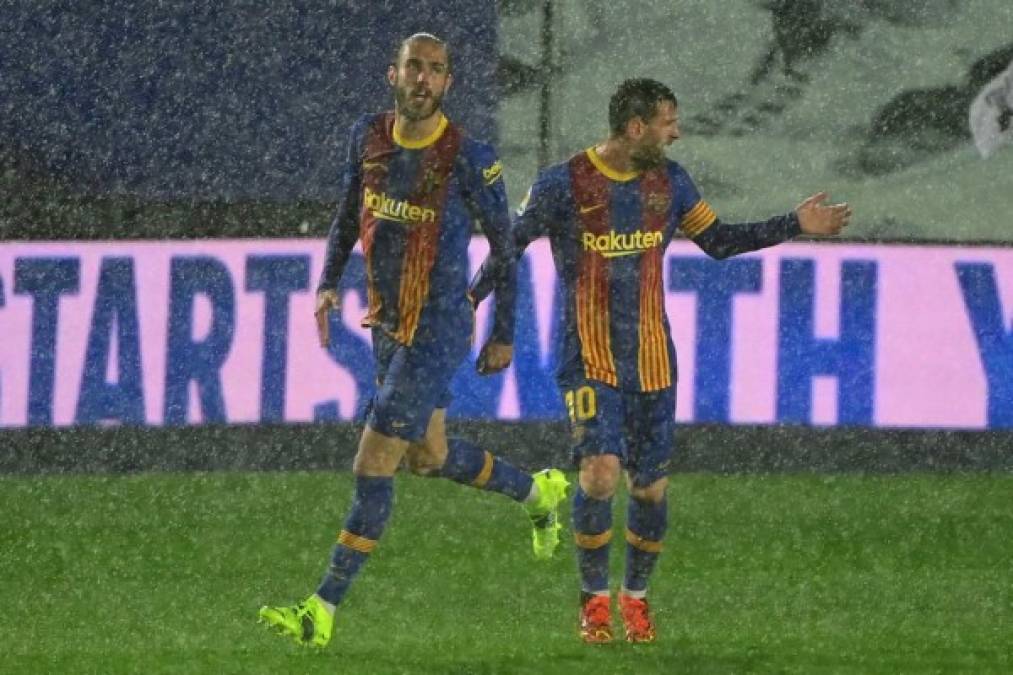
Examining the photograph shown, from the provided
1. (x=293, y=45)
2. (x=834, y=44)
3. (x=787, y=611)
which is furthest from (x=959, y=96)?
(x=787, y=611)

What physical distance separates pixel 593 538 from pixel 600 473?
234 mm

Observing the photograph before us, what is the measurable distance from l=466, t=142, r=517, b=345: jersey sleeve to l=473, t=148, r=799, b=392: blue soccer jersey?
99 millimetres

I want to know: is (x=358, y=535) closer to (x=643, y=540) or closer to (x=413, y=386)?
(x=413, y=386)

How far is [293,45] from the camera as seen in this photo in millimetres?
11633

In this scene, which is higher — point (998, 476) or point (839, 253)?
point (839, 253)

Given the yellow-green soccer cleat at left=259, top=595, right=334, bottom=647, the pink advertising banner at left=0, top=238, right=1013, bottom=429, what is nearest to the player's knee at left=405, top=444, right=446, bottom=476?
the yellow-green soccer cleat at left=259, top=595, right=334, bottom=647

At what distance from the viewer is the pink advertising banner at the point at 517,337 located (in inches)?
436

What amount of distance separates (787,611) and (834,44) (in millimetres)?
3988

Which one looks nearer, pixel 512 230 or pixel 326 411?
pixel 512 230

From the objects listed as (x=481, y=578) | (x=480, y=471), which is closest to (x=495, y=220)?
(x=480, y=471)

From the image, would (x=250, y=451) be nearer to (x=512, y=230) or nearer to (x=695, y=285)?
(x=695, y=285)

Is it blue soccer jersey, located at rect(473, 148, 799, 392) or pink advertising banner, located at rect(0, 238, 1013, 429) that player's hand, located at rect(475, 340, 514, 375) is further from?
pink advertising banner, located at rect(0, 238, 1013, 429)

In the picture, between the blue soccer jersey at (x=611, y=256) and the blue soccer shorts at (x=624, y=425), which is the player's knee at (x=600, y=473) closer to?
the blue soccer shorts at (x=624, y=425)

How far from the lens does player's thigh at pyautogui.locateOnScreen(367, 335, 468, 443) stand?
7457 millimetres
